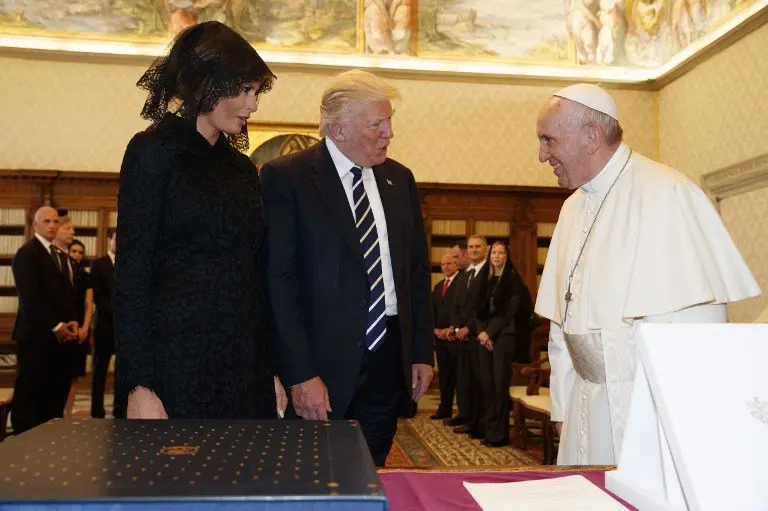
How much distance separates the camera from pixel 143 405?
1.79 metres

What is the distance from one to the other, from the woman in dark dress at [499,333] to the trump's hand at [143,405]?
5467 millimetres

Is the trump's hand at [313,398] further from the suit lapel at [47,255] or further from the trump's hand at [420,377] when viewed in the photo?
the suit lapel at [47,255]

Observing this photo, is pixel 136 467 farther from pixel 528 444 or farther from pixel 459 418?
pixel 459 418

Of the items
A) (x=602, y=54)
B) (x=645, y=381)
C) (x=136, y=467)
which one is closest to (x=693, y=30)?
(x=602, y=54)

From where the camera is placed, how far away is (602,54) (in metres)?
11.0

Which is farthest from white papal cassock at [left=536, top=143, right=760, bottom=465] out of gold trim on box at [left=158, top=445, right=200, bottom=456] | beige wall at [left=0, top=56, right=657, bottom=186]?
beige wall at [left=0, top=56, right=657, bottom=186]

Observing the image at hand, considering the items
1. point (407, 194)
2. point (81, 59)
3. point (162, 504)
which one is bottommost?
point (162, 504)

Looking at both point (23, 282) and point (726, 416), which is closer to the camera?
point (726, 416)

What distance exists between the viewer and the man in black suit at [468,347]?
24.8ft

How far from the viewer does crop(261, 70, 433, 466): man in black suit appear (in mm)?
2326

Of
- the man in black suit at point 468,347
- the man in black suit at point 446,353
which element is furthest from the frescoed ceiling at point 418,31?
the man in black suit at point 468,347

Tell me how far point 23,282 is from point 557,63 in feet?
26.4

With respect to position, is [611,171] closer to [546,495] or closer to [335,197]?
[335,197]

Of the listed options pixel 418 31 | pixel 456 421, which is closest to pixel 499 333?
pixel 456 421
